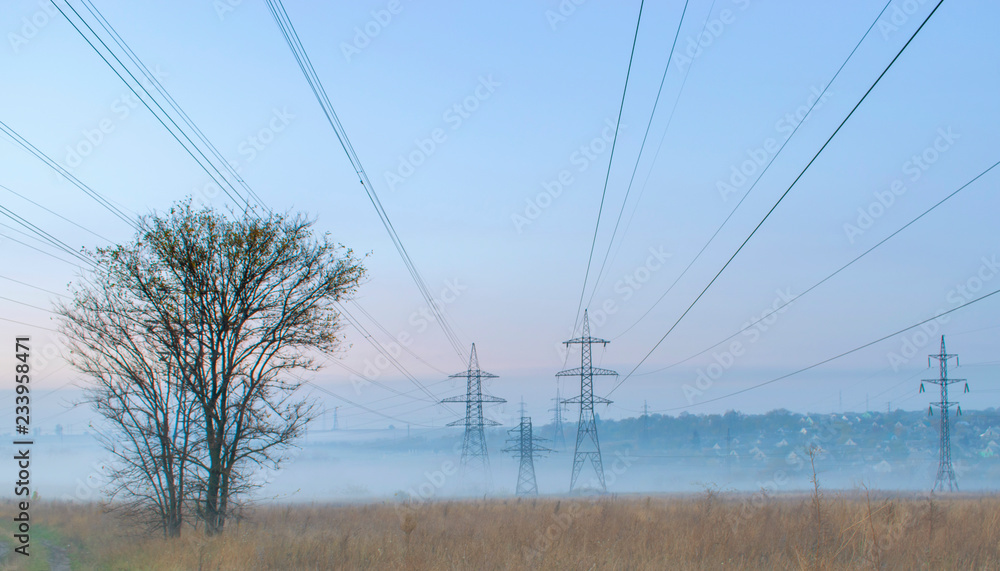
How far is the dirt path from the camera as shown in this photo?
13.6 meters

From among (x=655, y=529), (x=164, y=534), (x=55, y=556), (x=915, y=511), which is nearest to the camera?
(x=655, y=529)

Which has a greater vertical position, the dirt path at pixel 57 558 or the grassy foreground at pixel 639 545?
the grassy foreground at pixel 639 545

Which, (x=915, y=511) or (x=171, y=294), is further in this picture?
(x=171, y=294)

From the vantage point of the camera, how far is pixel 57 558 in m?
15.3

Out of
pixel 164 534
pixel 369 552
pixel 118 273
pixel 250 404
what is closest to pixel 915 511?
pixel 369 552

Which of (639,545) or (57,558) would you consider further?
(57,558)

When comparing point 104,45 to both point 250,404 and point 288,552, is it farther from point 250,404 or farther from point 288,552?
point 250,404

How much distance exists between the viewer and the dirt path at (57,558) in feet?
44.6

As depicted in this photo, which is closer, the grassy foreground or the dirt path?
the grassy foreground

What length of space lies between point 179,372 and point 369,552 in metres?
11.1

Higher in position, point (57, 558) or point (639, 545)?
point (639, 545)

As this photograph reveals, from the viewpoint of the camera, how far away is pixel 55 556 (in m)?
15.7

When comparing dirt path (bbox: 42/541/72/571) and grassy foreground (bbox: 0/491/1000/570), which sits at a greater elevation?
grassy foreground (bbox: 0/491/1000/570)

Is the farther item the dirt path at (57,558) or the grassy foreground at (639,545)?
the dirt path at (57,558)
